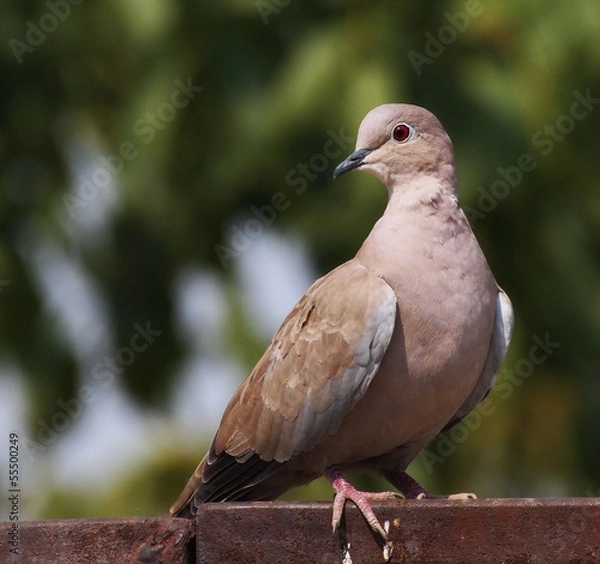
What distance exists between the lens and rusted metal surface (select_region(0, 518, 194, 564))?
3.65 metres

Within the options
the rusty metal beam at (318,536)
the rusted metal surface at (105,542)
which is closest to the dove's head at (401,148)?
the rusty metal beam at (318,536)

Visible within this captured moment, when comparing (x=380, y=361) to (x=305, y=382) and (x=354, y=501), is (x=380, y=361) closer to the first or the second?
(x=305, y=382)

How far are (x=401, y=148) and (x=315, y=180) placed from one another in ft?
6.79

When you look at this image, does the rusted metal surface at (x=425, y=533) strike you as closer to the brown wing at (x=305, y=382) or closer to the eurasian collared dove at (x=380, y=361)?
the eurasian collared dove at (x=380, y=361)

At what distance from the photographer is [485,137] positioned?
22.8 ft

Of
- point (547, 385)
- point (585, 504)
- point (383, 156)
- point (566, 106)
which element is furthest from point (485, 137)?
point (585, 504)

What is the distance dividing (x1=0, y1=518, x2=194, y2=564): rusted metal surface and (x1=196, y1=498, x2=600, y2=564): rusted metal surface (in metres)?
0.07

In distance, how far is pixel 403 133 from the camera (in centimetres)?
524

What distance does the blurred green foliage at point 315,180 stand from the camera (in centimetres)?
691

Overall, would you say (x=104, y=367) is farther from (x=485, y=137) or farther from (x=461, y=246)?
(x=461, y=246)

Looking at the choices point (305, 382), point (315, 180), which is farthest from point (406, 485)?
point (315, 180)

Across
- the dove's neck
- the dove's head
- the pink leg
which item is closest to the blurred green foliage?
the dove's head

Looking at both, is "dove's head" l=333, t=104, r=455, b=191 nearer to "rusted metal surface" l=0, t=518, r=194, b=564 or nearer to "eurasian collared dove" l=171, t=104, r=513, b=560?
"eurasian collared dove" l=171, t=104, r=513, b=560

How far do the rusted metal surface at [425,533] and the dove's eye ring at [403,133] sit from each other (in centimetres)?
186
